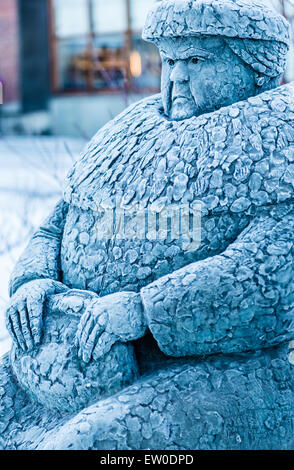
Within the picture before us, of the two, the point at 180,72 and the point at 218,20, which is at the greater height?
the point at 218,20

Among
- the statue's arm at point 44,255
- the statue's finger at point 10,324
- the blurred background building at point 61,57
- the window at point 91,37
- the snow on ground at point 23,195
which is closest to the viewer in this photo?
the statue's finger at point 10,324

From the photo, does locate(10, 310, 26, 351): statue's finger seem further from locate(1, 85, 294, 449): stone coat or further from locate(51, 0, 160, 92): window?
locate(51, 0, 160, 92): window

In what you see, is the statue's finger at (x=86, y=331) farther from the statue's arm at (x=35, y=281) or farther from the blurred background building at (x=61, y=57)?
the blurred background building at (x=61, y=57)

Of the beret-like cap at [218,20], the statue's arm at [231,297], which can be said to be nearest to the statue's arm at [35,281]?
the statue's arm at [231,297]

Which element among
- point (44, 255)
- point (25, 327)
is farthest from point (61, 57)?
point (25, 327)

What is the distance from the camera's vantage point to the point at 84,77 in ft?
42.8

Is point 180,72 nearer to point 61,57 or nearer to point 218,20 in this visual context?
point 218,20

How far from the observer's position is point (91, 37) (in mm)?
12508

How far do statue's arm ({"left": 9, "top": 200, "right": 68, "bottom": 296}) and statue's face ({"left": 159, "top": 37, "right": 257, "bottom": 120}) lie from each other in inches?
21.0

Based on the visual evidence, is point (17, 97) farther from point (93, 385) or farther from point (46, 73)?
point (93, 385)

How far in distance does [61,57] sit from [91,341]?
12132 mm

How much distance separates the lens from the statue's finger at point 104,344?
1672 millimetres

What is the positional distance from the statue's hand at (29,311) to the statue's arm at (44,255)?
2.5 inches
